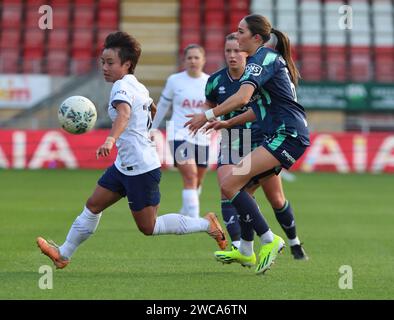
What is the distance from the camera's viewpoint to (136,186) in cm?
805

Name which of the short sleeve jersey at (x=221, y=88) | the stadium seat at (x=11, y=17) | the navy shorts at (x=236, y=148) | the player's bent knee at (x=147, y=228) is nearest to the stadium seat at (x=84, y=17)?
the stadium seat at (x=11, y=17)

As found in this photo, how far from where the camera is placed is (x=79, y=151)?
2408 cm

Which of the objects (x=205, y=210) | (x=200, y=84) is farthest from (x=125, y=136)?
(x=205, y=210)

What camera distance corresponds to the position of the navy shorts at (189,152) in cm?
1209

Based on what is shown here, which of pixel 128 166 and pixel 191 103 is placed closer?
pixel 128 166

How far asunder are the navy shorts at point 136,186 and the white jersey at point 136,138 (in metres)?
0.04

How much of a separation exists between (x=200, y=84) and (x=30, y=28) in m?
17.1

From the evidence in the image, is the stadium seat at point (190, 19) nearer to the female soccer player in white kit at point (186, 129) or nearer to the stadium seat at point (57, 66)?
the stadium seat at point (57, 66)

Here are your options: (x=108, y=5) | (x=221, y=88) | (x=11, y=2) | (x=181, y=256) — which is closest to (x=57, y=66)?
(x=108, y=5)

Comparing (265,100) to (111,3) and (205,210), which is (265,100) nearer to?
(205,210)

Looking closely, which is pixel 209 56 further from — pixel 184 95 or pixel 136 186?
pixel 136 186

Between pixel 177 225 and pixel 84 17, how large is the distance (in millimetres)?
21675

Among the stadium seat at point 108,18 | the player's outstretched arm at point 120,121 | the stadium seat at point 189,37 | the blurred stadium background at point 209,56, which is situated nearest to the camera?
the player's outstretched arm at point 120,121

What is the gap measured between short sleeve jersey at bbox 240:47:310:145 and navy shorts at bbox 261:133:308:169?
0.04m
